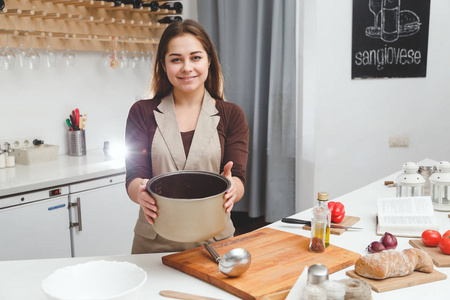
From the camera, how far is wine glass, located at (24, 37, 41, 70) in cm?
293

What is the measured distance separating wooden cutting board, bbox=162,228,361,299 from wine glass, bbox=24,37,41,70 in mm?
1987

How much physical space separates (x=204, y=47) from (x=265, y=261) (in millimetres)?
859

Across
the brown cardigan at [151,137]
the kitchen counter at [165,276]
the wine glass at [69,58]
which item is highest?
the wine glass at [69,58]

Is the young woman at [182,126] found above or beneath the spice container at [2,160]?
above

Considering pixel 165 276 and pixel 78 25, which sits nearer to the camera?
pixel 165 276

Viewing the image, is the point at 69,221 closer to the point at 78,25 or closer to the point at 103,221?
the point at 103,221

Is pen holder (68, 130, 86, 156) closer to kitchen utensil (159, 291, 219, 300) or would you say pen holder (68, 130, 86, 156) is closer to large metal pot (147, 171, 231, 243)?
large metal pot (147, 171, 231, 243)

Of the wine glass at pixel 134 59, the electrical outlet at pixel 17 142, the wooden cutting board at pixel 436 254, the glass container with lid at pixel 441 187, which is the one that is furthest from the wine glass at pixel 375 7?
the electrical outlet at pixel 17 142

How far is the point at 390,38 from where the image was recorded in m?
3.60

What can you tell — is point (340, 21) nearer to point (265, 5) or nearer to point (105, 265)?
point (265, 5)

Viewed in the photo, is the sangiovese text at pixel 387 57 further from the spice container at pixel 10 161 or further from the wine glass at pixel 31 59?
the spice container at pixel 10 161

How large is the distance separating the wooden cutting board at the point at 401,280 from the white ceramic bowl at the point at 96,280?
610mm

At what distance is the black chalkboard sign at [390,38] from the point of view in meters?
3.52

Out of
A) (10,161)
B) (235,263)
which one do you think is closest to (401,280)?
(235,263)
